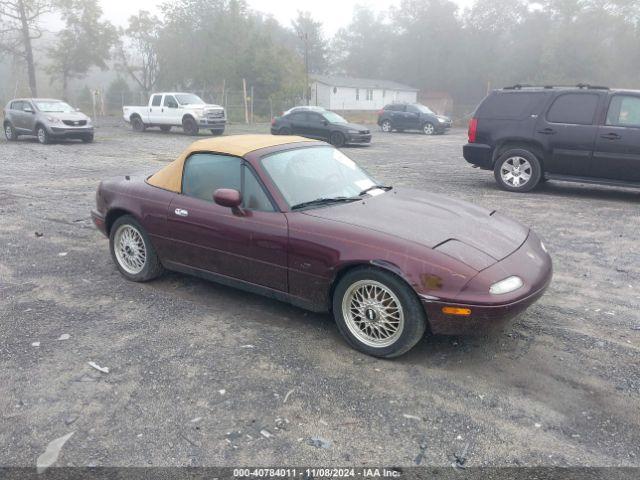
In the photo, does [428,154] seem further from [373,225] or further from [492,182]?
[373,225]

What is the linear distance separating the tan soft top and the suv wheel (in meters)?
6.22

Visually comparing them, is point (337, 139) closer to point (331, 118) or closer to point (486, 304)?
point (331, 118)

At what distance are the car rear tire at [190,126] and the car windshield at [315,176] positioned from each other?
19.9 m

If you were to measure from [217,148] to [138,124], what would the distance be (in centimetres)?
2341

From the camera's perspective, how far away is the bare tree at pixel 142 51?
60500mm

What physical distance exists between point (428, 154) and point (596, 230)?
10928mm

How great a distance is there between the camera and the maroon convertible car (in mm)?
3594

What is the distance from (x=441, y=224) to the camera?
4.12 meters

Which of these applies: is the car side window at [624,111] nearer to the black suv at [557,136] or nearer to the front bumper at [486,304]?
the black suv at [557,136]

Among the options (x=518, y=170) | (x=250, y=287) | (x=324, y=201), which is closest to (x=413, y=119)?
(x=518, y=170)

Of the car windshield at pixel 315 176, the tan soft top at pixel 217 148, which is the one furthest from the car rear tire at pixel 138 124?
the car windshield at pixel 315 176

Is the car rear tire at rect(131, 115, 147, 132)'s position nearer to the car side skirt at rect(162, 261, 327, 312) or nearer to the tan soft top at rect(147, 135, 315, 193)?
the tan soft top at rect(147, 135, 315, 193)

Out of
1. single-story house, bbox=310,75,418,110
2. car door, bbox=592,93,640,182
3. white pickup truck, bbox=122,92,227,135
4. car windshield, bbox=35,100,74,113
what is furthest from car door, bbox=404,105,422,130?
single-story house, bbox=310,75,418,110

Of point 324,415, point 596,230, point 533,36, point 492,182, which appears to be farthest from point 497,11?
point 324,415
